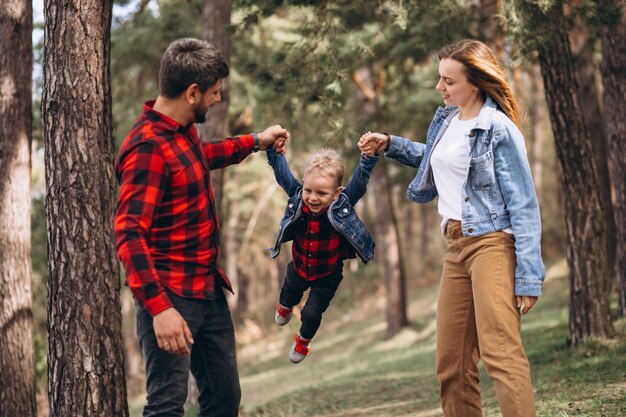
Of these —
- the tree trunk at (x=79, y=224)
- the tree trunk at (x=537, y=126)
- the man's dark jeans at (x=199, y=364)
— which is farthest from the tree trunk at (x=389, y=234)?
the man's dark jeans at (x=199, y=364)

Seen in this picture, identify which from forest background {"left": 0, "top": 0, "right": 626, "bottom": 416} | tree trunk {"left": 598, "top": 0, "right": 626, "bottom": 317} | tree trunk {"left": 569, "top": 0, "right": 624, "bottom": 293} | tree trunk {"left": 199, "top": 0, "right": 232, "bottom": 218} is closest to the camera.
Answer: forest background {"left": 0, "top": 0, "right": 626, "bottom": 416}

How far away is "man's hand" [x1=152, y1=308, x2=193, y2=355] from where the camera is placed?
11.5ft

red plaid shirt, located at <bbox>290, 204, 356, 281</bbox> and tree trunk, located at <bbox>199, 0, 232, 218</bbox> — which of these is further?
tree trunk, located at <bbox>199, 0, 232, 218</bbox>

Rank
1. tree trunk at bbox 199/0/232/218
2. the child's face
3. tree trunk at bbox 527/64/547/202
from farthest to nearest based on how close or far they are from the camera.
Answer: tree trunk at bbox 527/64/547/202
tree trunk at bbox 199/0/232/218
the child's face

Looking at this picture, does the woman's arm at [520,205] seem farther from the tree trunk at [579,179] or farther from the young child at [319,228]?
the tree trunk at [579,179]

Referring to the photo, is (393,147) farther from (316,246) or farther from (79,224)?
(79,224)

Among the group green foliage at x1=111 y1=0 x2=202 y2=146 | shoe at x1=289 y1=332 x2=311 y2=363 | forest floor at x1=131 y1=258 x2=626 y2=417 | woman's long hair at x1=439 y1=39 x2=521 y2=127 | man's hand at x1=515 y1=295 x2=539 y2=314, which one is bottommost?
forest floor at x1=131 y1=258 x2=626 y2=417

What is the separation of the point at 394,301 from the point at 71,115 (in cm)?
1330

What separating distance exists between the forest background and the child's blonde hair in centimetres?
123

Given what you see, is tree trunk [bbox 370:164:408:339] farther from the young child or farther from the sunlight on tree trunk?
the young child

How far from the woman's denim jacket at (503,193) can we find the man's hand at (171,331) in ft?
5.30

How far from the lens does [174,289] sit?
3.76 metres

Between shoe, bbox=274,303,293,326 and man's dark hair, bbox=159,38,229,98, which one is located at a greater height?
man's dark hair, bbox=159,38,229,98

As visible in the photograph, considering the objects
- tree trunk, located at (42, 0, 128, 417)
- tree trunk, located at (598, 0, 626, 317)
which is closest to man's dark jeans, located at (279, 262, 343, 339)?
tree trunk, located at (42, 0, 128, 417)
